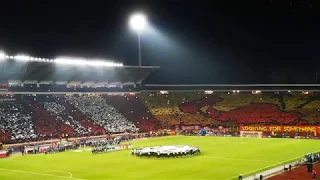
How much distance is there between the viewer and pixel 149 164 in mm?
40312

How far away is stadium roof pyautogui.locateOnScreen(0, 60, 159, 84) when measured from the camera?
66.7 m

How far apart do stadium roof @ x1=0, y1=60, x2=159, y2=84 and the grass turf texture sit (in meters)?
21.3

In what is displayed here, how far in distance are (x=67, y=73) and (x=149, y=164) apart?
40.1 meters

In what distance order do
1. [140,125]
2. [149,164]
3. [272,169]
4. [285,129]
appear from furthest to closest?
[140,125] → [285,129] → [149,164] → [272,169]

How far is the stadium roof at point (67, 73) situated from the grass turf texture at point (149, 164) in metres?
21.3

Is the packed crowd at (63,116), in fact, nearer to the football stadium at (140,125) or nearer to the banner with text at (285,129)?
the football stadium at (140,125)

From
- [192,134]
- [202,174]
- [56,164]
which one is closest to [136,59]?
[192,134]

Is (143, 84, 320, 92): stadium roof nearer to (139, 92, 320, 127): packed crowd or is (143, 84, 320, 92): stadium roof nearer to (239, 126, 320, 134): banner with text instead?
(139, 92, 320, 127): packed crowd

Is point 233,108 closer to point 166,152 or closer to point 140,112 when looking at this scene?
point 140,112

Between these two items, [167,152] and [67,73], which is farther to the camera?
[67,73]

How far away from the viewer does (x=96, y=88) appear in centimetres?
8344

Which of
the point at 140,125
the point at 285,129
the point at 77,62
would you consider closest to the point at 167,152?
the point at 77,62

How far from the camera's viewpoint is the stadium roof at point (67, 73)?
66662mm

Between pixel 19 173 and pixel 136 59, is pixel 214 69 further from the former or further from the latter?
pixel 19 173
